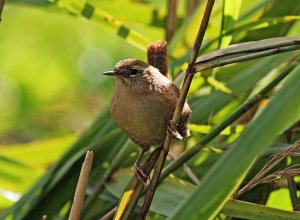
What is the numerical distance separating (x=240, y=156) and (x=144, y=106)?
2.49 feet

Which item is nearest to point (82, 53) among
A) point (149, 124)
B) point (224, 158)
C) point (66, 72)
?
point (66, 72)

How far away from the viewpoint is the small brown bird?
2076 millimetres

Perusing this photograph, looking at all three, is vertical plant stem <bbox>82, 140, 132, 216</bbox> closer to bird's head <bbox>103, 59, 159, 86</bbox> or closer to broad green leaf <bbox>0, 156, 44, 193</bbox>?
bird's head <bbox>103, 59, 159, 86</bbox>

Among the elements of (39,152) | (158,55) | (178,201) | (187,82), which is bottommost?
(39,152)

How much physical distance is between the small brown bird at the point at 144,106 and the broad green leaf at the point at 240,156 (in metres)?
0.63

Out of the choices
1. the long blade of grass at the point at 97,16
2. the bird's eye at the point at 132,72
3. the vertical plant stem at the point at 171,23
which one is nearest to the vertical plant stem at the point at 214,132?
the bird's eye at the point at 132,72

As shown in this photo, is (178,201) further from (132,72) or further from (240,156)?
(240,156)

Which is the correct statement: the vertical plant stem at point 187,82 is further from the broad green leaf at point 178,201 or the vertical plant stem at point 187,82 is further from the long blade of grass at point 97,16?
the long blade of grass at point 97,16

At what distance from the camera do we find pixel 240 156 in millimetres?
1359

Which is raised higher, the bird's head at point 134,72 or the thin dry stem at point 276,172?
the thin dry stem at point 276,172

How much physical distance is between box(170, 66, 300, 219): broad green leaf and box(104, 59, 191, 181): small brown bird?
63 centimetres

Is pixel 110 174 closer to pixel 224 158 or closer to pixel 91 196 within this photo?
pixel 91 196

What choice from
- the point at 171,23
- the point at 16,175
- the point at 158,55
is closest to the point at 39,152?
the point at 16,175

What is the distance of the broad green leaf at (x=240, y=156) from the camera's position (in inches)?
52.7
